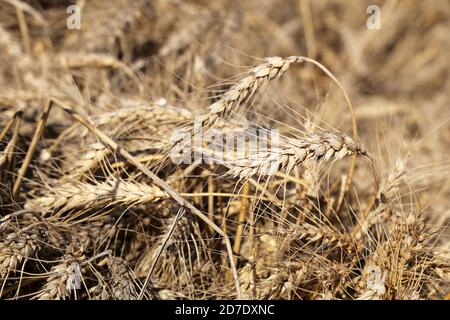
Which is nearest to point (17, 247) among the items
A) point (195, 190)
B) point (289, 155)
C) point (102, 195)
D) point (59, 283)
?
point (59, 283)

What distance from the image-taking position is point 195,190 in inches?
77.5

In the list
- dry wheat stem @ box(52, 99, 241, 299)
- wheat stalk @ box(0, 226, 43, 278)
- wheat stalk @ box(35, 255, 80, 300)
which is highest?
dry wheat stem @ box(52, 99, 241, 299)

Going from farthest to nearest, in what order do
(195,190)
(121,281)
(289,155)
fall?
(195,190) < (121,281) < (289,155)

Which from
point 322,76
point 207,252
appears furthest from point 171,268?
point 322,76

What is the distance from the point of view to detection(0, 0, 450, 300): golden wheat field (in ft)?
5.28

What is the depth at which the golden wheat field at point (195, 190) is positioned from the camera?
1608mm

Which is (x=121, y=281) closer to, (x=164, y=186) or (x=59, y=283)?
(x=59, y=283)

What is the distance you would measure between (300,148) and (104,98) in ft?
3.79

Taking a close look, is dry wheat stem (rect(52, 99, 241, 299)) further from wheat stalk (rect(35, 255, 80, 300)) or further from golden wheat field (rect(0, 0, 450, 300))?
wheat stalk (rect(35, 255, 80, 300))

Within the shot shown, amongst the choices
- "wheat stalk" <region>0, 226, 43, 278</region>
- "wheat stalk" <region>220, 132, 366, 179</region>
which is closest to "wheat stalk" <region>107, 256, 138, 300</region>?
"wheat stalk" <region>0, 226, 43, 278</region>

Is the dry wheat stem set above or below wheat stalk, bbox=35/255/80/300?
above

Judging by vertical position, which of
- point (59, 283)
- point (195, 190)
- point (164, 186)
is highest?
point (195, 190)

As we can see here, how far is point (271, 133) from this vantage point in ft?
5.16

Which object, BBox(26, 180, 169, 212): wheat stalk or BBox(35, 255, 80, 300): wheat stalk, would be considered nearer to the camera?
BBox(35, 255, 80, 300): wheat stalk
